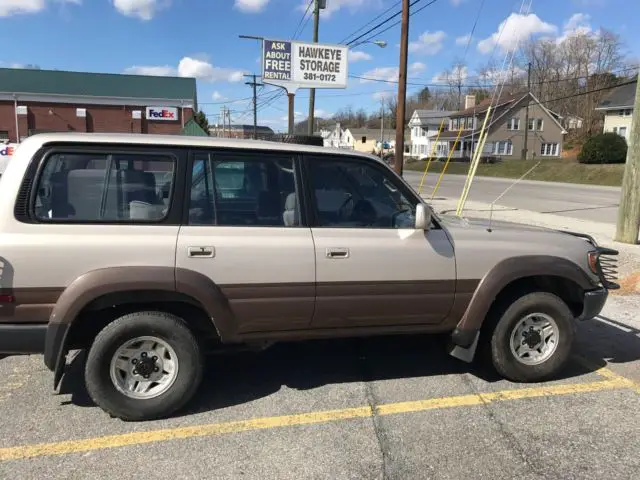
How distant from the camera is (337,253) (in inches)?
142

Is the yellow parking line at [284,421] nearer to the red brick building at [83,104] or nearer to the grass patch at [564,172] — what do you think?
the grass patch at [564,172]

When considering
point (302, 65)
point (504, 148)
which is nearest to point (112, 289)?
point (302, 65)

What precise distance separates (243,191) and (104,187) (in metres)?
0.89

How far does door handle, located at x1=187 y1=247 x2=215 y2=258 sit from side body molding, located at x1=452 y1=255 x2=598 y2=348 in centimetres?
190

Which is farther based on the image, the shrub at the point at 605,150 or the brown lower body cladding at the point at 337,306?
the shrub at the point at 605,150

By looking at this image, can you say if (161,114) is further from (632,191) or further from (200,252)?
(200,252)

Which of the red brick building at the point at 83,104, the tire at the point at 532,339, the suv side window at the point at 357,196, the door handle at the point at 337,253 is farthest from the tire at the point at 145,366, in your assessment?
the red brick building at the point at 83,104

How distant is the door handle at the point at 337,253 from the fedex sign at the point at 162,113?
39610mm

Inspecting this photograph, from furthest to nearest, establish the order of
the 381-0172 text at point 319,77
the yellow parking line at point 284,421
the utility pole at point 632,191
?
the 381-0172 text at point 319,77
the utility pole at point 632,191
the yellow parking line at point 284,421

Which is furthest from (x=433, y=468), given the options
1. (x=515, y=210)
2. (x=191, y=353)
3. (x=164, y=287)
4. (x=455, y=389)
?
(x=515, y=210)

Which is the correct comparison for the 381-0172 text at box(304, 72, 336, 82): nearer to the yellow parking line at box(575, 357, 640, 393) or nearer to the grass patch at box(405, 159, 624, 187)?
the yellow parking line at box(575, 357, 640, 393)

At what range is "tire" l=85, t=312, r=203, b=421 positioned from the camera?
3.33m

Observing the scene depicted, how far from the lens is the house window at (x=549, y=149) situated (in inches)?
2580

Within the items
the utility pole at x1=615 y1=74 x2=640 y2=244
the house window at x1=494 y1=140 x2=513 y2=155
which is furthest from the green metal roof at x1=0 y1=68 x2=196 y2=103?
the house window at x1=494 y1=140 x2=513 y2=155
